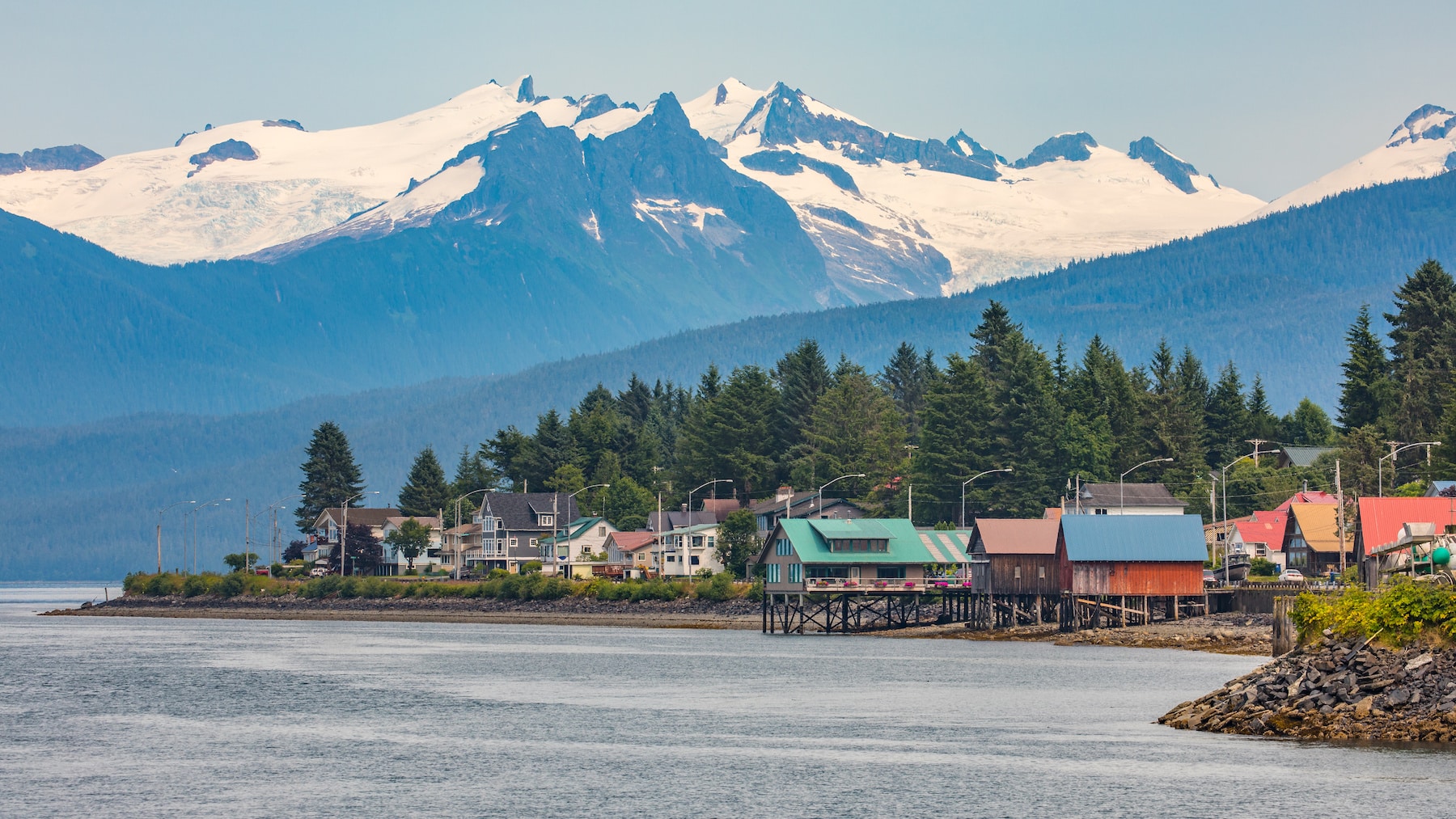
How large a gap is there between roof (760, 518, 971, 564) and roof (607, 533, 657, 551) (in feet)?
139

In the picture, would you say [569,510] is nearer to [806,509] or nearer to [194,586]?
[194,586]

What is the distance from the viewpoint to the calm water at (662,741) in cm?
4488

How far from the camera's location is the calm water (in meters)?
44.9

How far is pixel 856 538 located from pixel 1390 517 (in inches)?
1403

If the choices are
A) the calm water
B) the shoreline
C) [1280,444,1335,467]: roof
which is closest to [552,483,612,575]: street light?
the shoreline

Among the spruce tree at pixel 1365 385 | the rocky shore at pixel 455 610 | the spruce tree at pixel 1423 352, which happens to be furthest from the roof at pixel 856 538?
the spruce tree at pixel 1365 385

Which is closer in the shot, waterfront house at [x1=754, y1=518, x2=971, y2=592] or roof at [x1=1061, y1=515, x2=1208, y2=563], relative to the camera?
roof at [x1=1061, y1=515, x2=1208, y2=563]

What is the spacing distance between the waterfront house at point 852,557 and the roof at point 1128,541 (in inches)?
467

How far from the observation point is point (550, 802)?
4591 cm

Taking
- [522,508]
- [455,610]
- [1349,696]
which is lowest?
[1349,696]

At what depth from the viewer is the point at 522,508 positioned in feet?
604

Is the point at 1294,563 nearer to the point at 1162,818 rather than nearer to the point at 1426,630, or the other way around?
the point at 1426,630

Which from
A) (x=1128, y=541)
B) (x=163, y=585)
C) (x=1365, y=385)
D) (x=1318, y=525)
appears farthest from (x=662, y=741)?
(x=163, y=585)

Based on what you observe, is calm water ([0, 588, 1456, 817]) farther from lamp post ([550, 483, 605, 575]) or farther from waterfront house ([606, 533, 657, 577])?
lamp post ([550, 483, 605, 575])
